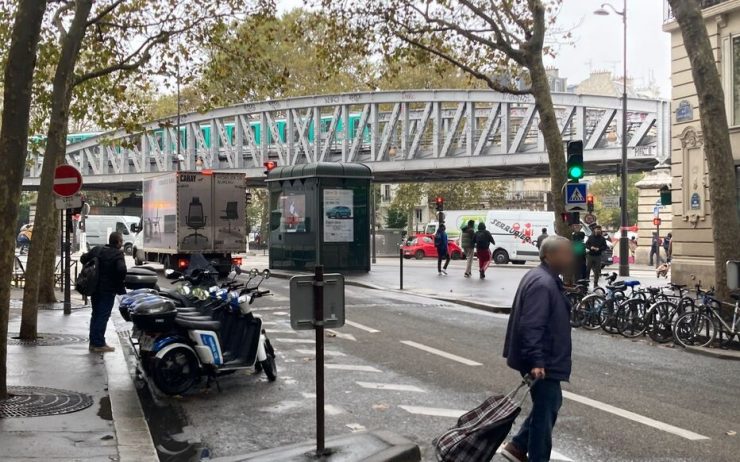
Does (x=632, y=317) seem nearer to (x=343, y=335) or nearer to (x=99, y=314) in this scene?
(x=343, y=335)

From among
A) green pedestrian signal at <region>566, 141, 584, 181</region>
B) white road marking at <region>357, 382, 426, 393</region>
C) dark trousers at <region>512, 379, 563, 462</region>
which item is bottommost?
white road marking at <region>357, 382, 426, 393</region>

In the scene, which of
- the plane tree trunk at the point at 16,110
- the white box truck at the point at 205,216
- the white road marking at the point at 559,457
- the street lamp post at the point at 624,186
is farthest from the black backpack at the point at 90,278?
the street lamp post at the point at 624,186

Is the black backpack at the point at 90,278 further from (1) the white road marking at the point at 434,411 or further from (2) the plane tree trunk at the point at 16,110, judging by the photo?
(1) the white road marking at the point at 434,411

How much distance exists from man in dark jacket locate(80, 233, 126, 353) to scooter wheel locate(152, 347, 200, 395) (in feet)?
8.58

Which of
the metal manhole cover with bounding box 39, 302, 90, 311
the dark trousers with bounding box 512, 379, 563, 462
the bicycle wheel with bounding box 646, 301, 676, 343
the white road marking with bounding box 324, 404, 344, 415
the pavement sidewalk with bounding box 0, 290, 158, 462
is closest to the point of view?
the dark trousers with bounding box 512, 379, 563, 462

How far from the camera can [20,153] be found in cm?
723

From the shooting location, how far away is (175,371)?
8.20 metres

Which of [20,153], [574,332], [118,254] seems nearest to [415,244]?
[574,332]

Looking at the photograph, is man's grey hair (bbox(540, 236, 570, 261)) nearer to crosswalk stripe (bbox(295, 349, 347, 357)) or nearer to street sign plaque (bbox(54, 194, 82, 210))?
crosswalk stripe (bbox(295, 349, 347, 357))

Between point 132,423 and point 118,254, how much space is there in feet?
13.1

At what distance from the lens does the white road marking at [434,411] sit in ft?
24.3

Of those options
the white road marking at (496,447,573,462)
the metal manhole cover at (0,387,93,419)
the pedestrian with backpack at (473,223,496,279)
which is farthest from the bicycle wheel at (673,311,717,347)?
the pedestrian with backpack at (473,223,496,279)

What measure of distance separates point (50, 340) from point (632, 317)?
29.0 feet

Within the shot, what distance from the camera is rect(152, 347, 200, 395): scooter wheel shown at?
8.11 m
